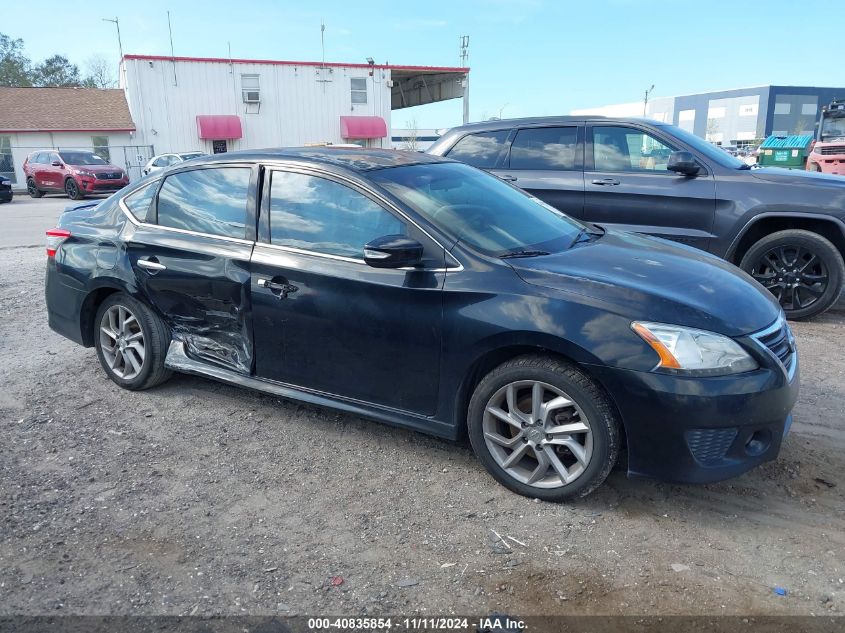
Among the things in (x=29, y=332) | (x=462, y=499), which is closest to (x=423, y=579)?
(x=462, y=499)

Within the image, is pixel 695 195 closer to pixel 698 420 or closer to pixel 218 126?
pixel 698 420

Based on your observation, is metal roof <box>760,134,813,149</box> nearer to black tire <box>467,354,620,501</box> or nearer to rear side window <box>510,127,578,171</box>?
rear side window <box>510,127,578,171</box>

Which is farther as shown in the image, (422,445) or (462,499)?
(422,445)

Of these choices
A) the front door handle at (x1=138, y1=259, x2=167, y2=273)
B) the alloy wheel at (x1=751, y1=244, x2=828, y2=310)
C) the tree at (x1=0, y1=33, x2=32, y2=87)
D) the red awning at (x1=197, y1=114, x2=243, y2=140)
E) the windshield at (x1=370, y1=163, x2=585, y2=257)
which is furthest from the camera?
the tree at (x1=0, y1=33, x2=32, y2=87)

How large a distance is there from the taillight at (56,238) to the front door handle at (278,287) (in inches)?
78.5

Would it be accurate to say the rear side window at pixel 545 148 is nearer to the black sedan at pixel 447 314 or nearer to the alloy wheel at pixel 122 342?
the black sedan at pixel 447 314

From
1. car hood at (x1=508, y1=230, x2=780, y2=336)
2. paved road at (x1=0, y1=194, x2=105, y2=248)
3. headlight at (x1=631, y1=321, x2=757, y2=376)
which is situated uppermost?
car hood at (x1=508, y1=230, x2=780, y2=336)

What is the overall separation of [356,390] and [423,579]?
121cm

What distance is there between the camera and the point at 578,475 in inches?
122

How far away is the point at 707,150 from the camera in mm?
6496

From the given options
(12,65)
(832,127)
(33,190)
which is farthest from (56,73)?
(832,127)

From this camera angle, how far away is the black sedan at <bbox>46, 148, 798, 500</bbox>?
2.94 meters

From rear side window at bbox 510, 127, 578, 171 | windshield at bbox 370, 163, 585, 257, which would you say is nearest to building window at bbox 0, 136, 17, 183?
rear side window at bbox 510, 127, 578, 171

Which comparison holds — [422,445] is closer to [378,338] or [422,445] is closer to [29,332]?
[378,338]
